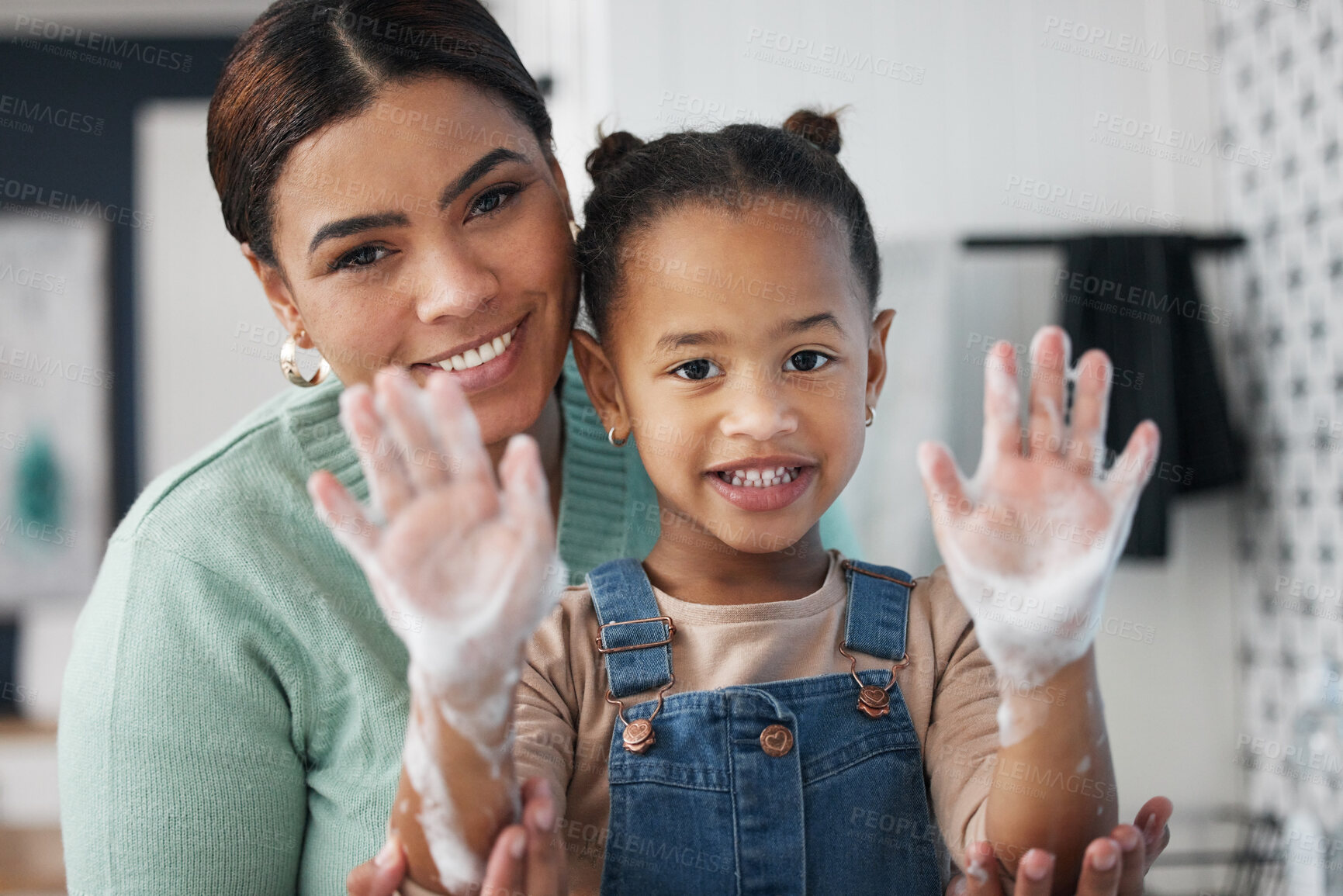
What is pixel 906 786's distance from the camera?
2.70 ft

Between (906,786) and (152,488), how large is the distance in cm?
75

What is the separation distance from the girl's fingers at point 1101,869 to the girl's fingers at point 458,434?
45cm

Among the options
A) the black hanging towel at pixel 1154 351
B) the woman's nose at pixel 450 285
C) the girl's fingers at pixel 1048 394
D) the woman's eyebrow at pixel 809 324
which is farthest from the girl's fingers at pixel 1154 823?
the black hanging towel at pixel 1154 351

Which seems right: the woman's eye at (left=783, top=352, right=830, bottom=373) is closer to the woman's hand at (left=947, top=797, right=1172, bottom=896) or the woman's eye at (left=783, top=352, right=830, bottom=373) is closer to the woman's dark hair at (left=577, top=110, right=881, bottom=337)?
the woman's dark hair at (left=577, top=110, right=881, bottom=337)

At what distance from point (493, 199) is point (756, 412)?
1.08 ft

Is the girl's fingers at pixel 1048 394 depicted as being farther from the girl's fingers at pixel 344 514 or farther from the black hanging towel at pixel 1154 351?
the black hanging towel at pixel 1154 351

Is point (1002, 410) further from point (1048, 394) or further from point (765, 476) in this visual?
point (765, 476)

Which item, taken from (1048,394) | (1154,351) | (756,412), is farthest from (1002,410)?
(1154,351)

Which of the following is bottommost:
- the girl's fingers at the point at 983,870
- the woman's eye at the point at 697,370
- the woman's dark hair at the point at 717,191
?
the girl's fingers at the point at 983,870

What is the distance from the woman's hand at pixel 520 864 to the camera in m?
0.65

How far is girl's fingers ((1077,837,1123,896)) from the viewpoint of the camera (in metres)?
0.68

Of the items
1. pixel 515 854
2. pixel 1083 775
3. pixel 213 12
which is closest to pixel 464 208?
pixel 515 854

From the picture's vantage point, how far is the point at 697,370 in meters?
0.85

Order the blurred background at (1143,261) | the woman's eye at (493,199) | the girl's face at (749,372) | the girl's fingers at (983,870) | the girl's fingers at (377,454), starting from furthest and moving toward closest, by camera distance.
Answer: the blurred background at (1143,261), the woman's eye at (493,199), the girl's face at (749,372), the girl's fingers at (983,870), the girl's fingers at (377,454)
